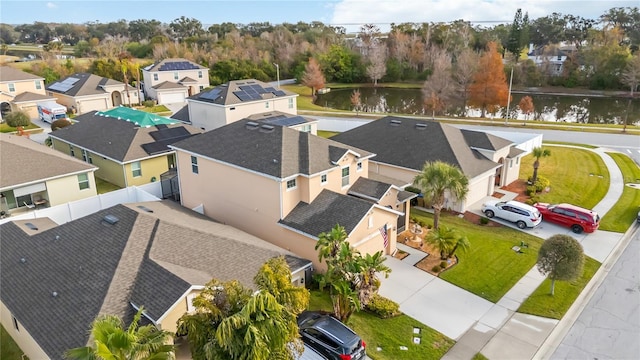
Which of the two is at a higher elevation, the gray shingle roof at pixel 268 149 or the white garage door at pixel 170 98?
the gray shingle roof at pixel 268 149

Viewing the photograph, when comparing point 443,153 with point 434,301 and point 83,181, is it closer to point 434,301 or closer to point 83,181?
point 434,301

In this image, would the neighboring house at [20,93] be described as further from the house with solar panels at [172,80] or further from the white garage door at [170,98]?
the white garage door at [170,98]

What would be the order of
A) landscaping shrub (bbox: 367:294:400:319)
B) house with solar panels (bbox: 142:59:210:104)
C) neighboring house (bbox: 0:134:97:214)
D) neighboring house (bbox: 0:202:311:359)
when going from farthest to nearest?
house with solar panels (bbox: 142:59:210:104), neighboring house (bbox: 0:134:97:214), landscaping shrub (bbox: 367:294:400:319), neighboring house (bbox: 0:202:311:359)

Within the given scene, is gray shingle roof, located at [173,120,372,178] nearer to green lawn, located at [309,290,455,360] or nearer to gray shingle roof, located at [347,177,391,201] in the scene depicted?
gray shingle roof, located at [347,177,391,201]

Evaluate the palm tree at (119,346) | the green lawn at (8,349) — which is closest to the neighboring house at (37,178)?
the green lawn at (8,349)

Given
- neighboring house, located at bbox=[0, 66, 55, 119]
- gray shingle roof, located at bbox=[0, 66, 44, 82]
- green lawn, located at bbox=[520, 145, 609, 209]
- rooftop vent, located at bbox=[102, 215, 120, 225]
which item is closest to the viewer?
rooftop vent, located at bbox=[102, 215, 120, 225]

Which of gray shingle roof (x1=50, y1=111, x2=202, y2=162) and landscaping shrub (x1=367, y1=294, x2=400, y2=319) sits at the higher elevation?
gray shingle roof (x1=50, y1=111, x2=202, y2=162)

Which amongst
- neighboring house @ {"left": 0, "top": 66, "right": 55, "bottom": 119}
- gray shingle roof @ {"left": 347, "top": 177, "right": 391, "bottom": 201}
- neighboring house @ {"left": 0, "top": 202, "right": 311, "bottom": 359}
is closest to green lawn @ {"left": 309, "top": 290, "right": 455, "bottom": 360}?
neighboring house @ {"left": 0, "top": 202, "right": 311, "bottom": 359}

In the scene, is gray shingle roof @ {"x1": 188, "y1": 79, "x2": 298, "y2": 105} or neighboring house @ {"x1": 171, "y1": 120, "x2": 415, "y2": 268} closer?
neighboring house @ {"x1": 171, "y1": 120, "x2": 415, "y2": 268}

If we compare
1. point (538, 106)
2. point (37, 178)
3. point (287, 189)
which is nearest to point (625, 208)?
point (287, 189)
